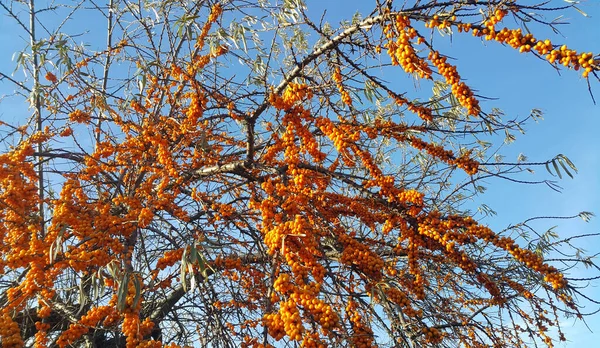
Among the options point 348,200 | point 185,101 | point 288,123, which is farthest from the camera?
point 185,101

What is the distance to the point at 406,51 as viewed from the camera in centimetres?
199

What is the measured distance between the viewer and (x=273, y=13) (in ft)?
12.3

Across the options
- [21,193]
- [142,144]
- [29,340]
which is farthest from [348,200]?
[29,340]

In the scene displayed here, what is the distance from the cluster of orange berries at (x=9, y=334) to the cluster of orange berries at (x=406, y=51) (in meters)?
2.40

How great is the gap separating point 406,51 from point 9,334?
247cm

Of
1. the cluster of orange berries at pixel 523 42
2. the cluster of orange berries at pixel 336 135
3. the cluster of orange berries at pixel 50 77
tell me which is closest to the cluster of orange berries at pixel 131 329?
the cluster of orange berries at pixel 336 135

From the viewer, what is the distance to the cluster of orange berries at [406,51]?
6.57 ft

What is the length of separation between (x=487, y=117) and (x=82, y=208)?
2687 millimetres

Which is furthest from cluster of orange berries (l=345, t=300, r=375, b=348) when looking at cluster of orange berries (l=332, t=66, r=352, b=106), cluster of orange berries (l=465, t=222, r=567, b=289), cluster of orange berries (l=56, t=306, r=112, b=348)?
cluster of orange berries (l=56, t=306, r=112, b=348)

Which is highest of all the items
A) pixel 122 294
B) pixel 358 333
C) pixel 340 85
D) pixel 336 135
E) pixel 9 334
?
pixel 340 85

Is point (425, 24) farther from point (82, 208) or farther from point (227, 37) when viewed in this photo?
point (82, 208)

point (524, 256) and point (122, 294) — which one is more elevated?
point (524, 256)

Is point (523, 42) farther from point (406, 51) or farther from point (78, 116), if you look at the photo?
point (78, 116)

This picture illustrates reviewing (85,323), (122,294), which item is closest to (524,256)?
(122,294)
